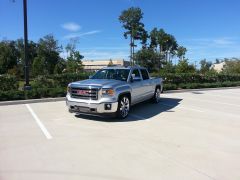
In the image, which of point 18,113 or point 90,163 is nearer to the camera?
point 90,163

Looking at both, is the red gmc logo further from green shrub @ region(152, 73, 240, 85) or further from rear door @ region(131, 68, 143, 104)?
green shrub @ region(152, 73, 240, 85)

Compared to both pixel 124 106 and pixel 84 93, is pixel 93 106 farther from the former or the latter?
pixel 124 106

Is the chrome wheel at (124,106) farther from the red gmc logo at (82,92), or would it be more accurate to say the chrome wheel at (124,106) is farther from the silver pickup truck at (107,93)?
the red gmc logo at (82,92)

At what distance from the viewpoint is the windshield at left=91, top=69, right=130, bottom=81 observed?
30.2 feet

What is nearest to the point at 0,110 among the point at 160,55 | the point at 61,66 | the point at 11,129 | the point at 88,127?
the point at 11,129

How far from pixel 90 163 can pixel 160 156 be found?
55.6 inches

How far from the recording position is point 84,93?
8023mm

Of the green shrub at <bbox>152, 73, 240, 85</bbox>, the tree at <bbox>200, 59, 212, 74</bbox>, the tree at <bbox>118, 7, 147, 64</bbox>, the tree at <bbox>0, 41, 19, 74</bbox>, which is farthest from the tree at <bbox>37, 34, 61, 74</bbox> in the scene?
the green shrub at <bbox>152, 73, 240, 85</bbox>

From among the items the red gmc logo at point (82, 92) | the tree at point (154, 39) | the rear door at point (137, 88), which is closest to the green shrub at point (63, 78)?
the rear door at point (137, 88)

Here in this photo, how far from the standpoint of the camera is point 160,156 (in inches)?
201

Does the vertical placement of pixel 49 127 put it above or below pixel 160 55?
below

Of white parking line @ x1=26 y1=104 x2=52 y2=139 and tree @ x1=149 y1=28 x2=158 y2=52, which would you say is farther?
tree @ x1=149 y1=28 x2=158 y2=52

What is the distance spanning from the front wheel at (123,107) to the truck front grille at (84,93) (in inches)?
34.6

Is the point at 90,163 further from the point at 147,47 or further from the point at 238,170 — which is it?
the point at 147,47
